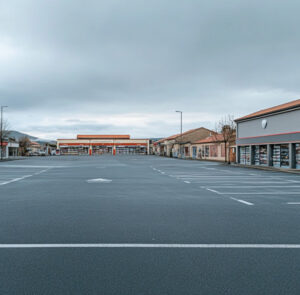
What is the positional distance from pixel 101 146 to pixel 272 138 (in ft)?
348

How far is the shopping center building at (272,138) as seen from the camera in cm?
2880

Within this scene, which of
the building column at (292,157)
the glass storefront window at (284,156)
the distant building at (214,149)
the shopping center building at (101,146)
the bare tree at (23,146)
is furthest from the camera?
the shopping center building at (101,146)

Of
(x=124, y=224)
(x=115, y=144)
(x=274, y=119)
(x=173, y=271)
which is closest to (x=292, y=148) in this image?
(x=274, y=119)

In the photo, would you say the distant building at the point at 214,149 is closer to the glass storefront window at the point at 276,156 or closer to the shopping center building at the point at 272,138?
the shopping center building at the point at 272,138

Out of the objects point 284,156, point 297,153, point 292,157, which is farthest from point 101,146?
point 297,153

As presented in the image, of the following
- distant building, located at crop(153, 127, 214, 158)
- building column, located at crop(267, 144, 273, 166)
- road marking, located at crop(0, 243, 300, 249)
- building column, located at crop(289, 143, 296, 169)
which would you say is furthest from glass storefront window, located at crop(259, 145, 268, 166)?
distant building, located at crop(153, 127, 214, 158)

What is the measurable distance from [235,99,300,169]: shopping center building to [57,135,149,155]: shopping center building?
311 ft

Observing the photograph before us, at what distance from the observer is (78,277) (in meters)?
4.14

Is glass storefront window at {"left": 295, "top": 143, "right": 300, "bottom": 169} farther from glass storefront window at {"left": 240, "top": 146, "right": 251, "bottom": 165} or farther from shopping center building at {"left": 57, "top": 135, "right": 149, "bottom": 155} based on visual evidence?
shopping center building at {"left": 57, "top": 135, "right": 149, "bottom": 155}

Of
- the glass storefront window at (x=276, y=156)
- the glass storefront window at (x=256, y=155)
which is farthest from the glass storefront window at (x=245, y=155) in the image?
the glass storefront window at (x=276, y=156)

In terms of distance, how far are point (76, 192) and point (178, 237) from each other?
7287mm

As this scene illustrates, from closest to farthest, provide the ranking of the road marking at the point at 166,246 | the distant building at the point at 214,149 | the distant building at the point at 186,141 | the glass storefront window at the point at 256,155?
the road marking at the point at 166,246 → the glass storefront window at the point at 256,155 → the distant building at the point at 214,149 → the distant building at the point at 186,141

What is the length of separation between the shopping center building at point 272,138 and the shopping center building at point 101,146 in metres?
94.9

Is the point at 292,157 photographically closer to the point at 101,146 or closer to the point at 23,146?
the point at 23,146
